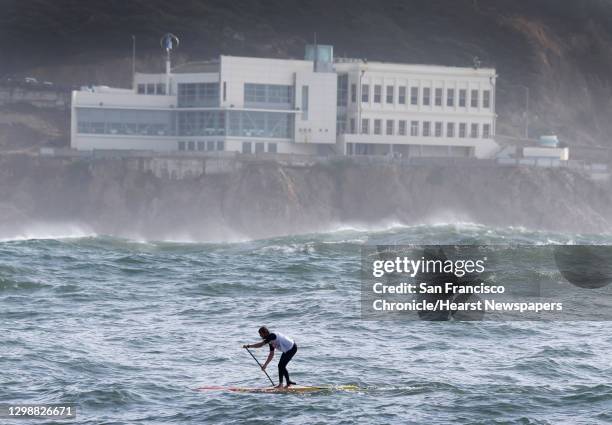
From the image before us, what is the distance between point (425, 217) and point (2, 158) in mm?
40203

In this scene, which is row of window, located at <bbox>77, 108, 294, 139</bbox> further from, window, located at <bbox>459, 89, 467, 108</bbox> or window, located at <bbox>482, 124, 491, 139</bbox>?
window, located at <bbox>482, 124, 491, 139</bbox>

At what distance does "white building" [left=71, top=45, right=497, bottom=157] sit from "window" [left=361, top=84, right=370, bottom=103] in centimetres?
10

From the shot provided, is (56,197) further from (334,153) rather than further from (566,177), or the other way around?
(566,177)

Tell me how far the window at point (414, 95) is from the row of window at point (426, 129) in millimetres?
2110

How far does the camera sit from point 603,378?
36938mm

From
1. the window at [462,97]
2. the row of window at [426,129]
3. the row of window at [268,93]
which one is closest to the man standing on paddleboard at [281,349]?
the row of window at [268,93]

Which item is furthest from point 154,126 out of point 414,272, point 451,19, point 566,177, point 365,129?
point 414,272

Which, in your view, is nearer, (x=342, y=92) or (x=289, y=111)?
(x=289, y=111)

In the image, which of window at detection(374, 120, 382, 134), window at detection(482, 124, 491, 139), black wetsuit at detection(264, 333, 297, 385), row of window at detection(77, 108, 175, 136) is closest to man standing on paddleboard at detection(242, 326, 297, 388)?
black wetsuit at detection(264, 333, 297, 385)

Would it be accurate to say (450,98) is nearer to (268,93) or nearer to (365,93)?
(365,93)

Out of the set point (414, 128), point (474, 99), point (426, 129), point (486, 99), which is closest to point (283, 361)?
point (414, 128)

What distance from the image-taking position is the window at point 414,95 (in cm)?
13550

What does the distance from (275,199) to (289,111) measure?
41.9ft

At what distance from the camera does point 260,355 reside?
3938 cm
